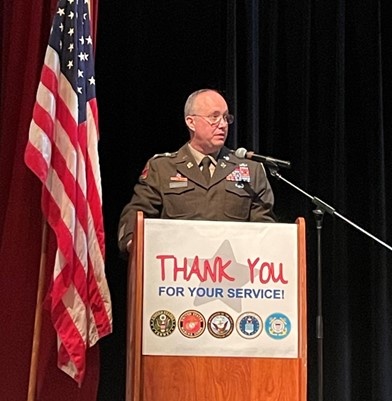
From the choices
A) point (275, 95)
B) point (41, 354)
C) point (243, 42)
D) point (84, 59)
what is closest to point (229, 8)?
point (243, 42)

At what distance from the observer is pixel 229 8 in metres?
4.30

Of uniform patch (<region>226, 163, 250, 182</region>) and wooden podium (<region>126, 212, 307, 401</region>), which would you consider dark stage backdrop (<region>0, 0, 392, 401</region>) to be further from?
wooden podium (<region>126, 212, 307, 401</region>)

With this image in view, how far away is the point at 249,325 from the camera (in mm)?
3018

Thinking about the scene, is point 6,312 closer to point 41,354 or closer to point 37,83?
point 41,354

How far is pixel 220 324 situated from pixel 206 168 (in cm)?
86

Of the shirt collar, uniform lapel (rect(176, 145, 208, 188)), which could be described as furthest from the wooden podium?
the shirt collar

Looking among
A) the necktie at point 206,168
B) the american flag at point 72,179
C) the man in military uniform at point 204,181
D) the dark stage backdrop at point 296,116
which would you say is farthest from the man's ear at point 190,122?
the dark stage backdrop at point 296,116

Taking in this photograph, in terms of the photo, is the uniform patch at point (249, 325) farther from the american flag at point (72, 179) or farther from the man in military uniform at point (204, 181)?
the american flag at point (72, 179)

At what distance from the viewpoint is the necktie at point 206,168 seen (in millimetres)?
3644

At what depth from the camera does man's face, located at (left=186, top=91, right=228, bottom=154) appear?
12.0 feet

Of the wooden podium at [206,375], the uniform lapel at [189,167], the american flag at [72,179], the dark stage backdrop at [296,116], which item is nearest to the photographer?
the wooden podium at [206,375]

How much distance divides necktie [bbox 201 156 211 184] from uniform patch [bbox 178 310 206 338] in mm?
769

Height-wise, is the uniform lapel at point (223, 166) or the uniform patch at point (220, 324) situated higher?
the uniform lapel at point (223, 166)

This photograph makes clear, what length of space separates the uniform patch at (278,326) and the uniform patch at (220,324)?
0.41ft
